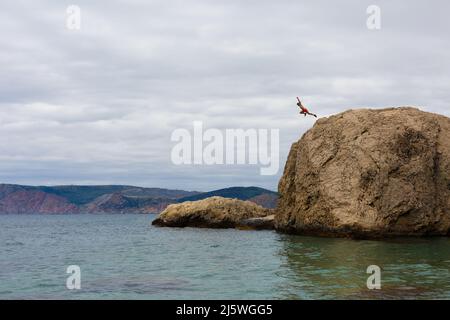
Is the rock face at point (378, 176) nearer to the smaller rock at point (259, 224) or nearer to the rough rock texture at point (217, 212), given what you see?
the smaller rock at point (259, 224)

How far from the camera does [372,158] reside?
4059cm

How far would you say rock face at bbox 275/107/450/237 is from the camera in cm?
3956

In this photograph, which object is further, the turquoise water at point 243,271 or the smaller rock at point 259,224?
the smaller rock at point 259,224

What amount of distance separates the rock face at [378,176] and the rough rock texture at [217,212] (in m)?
18.9

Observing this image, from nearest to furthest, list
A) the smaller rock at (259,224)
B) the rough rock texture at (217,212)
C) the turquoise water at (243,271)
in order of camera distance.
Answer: the turquoise water at (243,271), the smaller rock at (259,224), the rough rock texture at (217,212)

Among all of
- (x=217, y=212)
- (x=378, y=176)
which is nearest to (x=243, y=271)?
(x=378, y=176)

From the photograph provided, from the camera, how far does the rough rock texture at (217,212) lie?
63219mm

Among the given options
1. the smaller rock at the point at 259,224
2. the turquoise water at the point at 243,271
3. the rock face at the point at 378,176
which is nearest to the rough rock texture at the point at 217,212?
the smaller rock at the point at 259,224

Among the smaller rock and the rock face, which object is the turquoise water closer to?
the rock face

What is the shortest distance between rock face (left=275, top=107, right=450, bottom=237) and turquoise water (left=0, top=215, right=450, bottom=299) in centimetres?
214

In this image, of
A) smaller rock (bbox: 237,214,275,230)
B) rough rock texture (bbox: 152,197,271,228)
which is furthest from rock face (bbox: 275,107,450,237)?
rough rock texture (bbox: 152,197,271,228)
